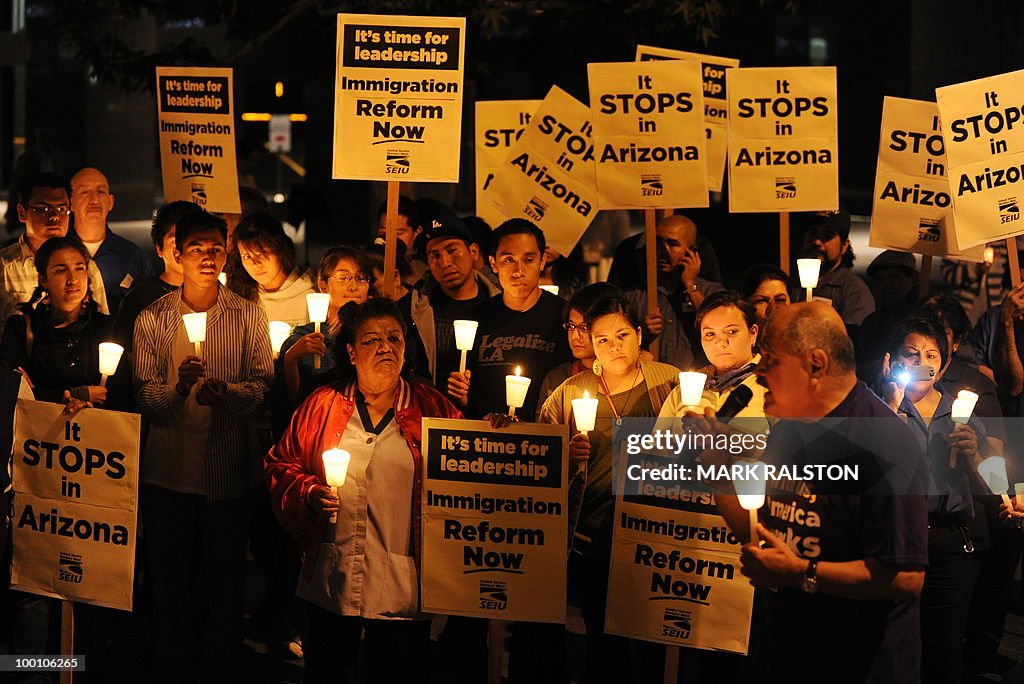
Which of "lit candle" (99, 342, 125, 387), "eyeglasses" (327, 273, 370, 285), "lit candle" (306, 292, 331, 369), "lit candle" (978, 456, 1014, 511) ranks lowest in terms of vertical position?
"lit candle" (978, 456, 1014, 511)

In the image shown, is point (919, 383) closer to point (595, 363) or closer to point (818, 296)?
point (595, 363)

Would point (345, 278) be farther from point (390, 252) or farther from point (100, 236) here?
point (100, 236)

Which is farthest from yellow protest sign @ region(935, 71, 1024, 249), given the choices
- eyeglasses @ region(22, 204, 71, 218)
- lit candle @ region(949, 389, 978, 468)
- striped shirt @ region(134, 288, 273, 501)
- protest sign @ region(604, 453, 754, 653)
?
eyeglasses @ region(22, 204, 71, 218)

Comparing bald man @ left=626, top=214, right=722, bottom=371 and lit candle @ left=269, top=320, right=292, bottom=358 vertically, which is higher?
bald man @ left=626, top=214, right=722, bottom=371

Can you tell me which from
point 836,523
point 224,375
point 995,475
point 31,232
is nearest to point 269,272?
point 224,375

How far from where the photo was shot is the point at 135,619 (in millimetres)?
7211

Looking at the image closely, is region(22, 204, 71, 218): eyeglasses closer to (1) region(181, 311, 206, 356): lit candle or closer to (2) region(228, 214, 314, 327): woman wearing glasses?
(2) region(228, 214, 314, 327): woman wearing glasses

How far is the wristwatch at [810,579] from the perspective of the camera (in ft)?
14.6

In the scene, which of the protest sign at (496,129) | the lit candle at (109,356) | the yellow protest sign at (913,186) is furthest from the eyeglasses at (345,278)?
the yellow protest sign at (913,186)

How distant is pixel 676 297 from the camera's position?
29.2 feet

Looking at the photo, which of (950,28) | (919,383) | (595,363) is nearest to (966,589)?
(919,383)

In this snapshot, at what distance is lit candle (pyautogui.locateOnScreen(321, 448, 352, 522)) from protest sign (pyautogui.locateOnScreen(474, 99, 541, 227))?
4880mm

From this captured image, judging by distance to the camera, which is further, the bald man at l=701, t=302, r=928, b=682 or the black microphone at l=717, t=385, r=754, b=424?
the black microphone at l=717, t=385, r=754, b=424

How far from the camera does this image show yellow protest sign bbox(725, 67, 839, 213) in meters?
9.16
